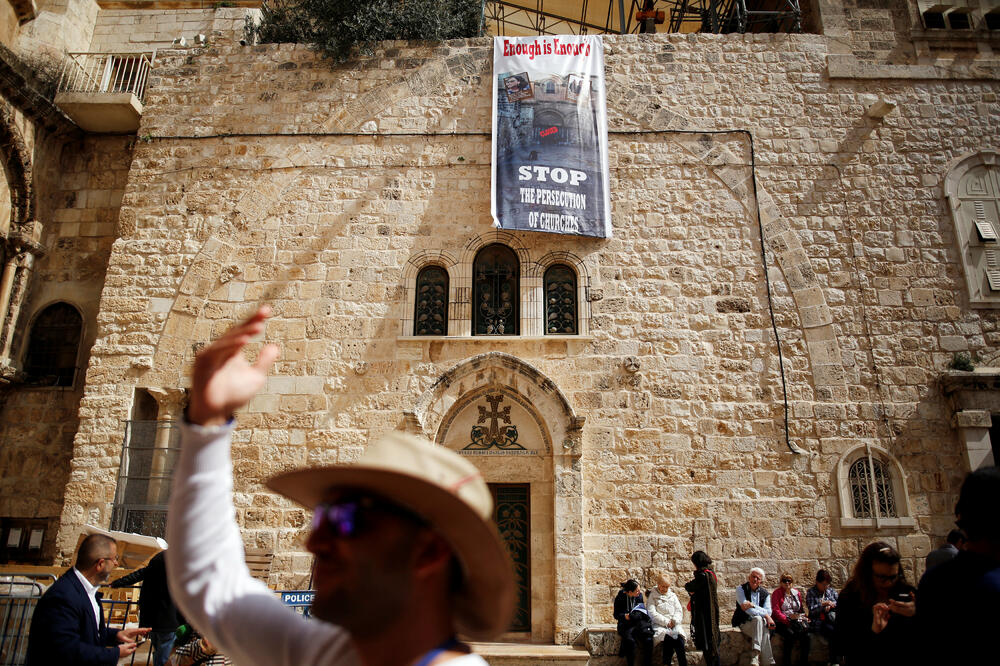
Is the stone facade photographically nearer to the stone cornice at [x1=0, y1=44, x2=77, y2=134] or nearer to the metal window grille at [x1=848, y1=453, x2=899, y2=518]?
the metal window grille at [x1=848, y1=453, x2=899, y2=518]

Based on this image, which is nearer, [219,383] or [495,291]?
[219,383]

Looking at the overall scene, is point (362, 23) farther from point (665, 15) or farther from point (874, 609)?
point (874, 609)

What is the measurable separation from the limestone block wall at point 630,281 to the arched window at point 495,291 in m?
0.28

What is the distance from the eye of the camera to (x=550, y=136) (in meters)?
9.44

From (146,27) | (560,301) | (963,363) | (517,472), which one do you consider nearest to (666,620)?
(517,472)

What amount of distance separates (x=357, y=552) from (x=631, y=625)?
21.2 ft

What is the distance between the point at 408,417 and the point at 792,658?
16.7 ft

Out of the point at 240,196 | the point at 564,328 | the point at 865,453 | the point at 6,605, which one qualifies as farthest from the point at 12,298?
the point at 865,453

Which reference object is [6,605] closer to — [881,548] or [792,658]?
[881,548]

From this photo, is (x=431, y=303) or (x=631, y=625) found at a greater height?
(x=431, y=303)

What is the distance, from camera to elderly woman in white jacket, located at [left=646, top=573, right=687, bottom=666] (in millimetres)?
6652

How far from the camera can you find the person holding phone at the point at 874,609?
279 centimetres


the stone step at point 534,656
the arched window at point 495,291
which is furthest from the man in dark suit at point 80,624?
the arched window at point 495,291

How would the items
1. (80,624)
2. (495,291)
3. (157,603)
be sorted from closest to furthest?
(80,624) → (157,603) → (495,291)
